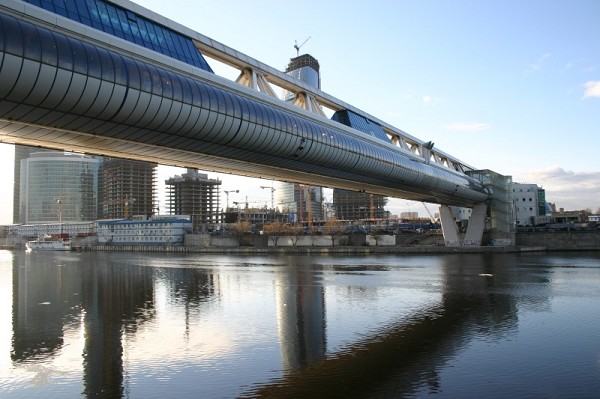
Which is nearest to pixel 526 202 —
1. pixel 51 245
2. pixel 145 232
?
pixel 145 232

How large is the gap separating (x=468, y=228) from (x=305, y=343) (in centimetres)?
8289

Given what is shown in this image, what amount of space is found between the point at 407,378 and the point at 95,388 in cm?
823

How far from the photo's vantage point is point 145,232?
13300 centimetres

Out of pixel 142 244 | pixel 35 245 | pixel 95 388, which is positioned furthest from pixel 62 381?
pixel 35 245

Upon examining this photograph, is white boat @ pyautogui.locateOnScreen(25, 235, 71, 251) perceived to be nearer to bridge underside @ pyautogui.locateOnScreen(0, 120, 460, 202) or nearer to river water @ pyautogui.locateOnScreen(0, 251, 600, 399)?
bridge underside @ pyautogui.locateOnScreen(0, 120, 460, 202)

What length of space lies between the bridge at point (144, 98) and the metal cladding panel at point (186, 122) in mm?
61

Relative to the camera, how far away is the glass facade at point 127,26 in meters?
25.2

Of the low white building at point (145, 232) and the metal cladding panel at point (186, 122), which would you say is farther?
the low white building at point (145, 232)

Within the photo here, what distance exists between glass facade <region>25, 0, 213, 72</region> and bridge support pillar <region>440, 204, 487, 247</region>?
2739 inches

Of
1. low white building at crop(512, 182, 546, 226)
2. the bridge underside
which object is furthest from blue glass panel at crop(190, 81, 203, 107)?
low white building at crop(512, 182, 546, 226)

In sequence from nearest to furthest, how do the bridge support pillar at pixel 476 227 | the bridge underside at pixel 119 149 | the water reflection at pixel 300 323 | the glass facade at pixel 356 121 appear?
the water reflection at pixel 300 323 < the bridge underside at pixel 119 149 < the glass facade at pixel 356 121 < the bridge support pillar at pixel 476 227

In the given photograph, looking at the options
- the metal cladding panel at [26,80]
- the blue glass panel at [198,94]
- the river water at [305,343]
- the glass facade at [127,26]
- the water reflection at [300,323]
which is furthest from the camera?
the blue glass panel at [198,94]

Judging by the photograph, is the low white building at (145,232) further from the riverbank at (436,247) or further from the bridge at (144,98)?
the bridge at (144,98)

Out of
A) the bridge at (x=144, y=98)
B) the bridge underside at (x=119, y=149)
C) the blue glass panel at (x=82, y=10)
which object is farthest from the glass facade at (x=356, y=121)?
the blue glass panel at (x=82, y=10)
